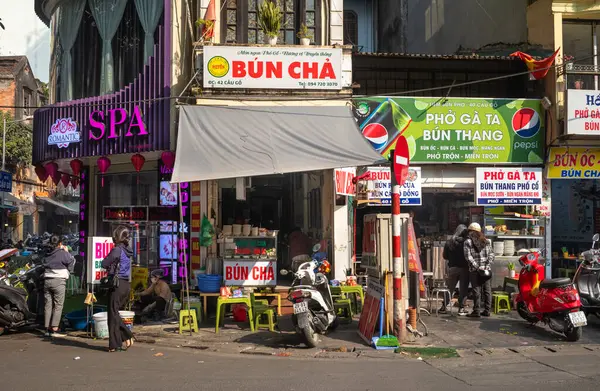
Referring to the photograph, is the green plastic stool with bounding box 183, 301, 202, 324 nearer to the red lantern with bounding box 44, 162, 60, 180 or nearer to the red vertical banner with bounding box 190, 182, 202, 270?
the red vertical banner with bounding box 190, 182, 202, 270

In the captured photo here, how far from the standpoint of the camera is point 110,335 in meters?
8.32

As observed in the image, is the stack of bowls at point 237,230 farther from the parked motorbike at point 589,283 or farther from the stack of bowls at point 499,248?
the parked motorbike at point 589,283

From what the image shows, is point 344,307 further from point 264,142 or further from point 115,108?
point 115,108

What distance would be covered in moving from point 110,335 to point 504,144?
981 centimetres

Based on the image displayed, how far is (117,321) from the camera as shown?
8.36m

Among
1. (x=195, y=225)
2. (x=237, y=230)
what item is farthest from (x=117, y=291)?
(x=195, y=225)

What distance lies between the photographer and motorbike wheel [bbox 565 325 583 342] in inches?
335

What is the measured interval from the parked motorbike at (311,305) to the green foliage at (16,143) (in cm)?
2338

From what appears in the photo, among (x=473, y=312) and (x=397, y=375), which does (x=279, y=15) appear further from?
(x=397, y=375)

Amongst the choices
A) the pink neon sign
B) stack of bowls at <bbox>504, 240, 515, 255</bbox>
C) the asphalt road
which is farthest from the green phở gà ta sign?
the asphalt road

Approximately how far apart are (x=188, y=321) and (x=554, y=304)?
587cm

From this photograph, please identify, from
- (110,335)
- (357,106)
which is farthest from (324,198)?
(110,335)

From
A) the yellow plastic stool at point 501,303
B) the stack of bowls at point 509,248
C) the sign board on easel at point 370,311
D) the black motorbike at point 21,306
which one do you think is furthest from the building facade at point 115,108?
the stack of bowls at point 509,248

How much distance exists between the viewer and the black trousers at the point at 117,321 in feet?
27.2
